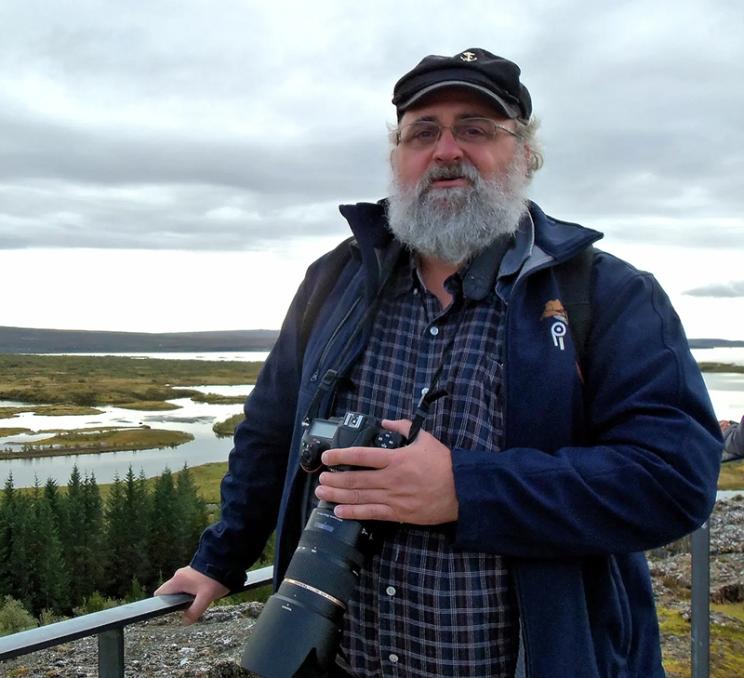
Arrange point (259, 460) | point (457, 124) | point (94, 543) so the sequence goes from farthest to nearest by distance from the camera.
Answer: point (94, 543) < point (259, 460) < point (457, 124)

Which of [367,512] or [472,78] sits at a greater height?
[472,78]

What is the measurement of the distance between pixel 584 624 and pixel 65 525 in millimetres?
37774

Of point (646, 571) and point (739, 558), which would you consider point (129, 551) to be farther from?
point (646, 571)

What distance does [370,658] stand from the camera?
1.72m

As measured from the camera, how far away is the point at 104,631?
171 centimetres

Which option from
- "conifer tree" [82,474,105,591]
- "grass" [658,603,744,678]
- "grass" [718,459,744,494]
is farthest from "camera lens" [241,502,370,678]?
"conifer tree" [82,474,105,591]

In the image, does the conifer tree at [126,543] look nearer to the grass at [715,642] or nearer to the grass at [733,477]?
the grass at [733,477]

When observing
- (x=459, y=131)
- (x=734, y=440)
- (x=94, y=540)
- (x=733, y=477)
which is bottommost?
(x=94, y=540)

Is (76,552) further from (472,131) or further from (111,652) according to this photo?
(472,131)

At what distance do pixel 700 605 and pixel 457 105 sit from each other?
213 cm

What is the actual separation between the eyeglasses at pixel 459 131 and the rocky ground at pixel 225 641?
1479mm

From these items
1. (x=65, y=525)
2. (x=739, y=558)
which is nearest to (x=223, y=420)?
(x=65, y=525)

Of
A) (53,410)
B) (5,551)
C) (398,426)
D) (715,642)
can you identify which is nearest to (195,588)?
(398,426)

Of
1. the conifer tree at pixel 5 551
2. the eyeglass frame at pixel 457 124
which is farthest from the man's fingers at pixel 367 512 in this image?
the conifer tree at pixel 5 551
